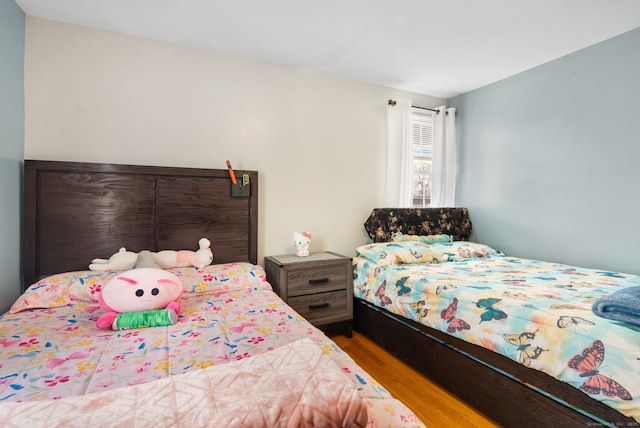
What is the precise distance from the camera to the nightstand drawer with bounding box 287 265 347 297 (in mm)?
2410

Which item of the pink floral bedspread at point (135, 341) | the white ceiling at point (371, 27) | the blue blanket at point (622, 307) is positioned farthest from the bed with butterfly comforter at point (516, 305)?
the white ceiling at point (371, 27)

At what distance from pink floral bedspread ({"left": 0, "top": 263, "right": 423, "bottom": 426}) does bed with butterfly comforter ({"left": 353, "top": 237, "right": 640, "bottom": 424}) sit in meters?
0.90

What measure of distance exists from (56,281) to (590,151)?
3863mm

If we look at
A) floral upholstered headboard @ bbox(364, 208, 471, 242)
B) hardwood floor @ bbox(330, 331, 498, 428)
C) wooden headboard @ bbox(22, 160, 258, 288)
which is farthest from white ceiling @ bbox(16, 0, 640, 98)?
hardwood floor @ bbox(330, 331, 498, 428)

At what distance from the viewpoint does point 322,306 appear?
2.52 meters

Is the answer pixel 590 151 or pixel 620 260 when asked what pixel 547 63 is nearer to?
pixel 590 151

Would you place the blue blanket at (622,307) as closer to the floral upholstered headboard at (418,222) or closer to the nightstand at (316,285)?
the nightstand at (316,285)

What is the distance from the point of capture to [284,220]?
2.79 meters

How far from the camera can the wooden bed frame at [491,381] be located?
129 centimetres

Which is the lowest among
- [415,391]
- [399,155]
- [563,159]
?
[415,391]

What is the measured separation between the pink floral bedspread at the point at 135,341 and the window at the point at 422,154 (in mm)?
2247

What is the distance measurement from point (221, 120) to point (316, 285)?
1.57 meters

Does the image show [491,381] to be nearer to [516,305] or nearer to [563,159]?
[516,305]

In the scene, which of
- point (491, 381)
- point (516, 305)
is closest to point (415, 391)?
point (491, 381)
